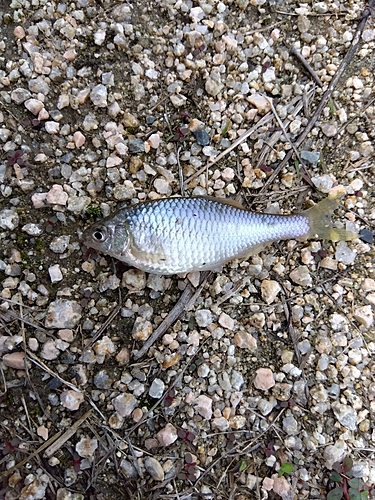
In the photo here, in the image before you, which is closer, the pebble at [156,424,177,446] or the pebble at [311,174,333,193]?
the pebble at [156,424,177,446]

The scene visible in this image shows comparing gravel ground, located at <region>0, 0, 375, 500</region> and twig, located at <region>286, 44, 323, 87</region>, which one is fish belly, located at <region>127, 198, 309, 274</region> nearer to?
gravel ground, located at <region>0, 0, 375, 500</region>

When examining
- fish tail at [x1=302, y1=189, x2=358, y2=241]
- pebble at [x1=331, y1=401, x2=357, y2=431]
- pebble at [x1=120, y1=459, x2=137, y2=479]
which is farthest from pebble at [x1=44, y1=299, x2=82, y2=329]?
pebble at [x1=331, y1=401, x2=357, y2=431]

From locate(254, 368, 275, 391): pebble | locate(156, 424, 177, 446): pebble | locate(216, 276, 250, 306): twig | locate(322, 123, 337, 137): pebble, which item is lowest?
locate(156, 424, 177, 446): pebble

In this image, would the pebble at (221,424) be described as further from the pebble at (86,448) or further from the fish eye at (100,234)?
the fish eye at (100,234)

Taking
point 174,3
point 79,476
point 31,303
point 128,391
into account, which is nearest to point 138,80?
point 174,3

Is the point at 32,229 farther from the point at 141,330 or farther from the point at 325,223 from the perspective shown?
the point at 325,223

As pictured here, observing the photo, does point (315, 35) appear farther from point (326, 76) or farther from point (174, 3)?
point (174, 3)

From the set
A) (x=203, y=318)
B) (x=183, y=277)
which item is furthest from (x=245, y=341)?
(x=183, y=277)
